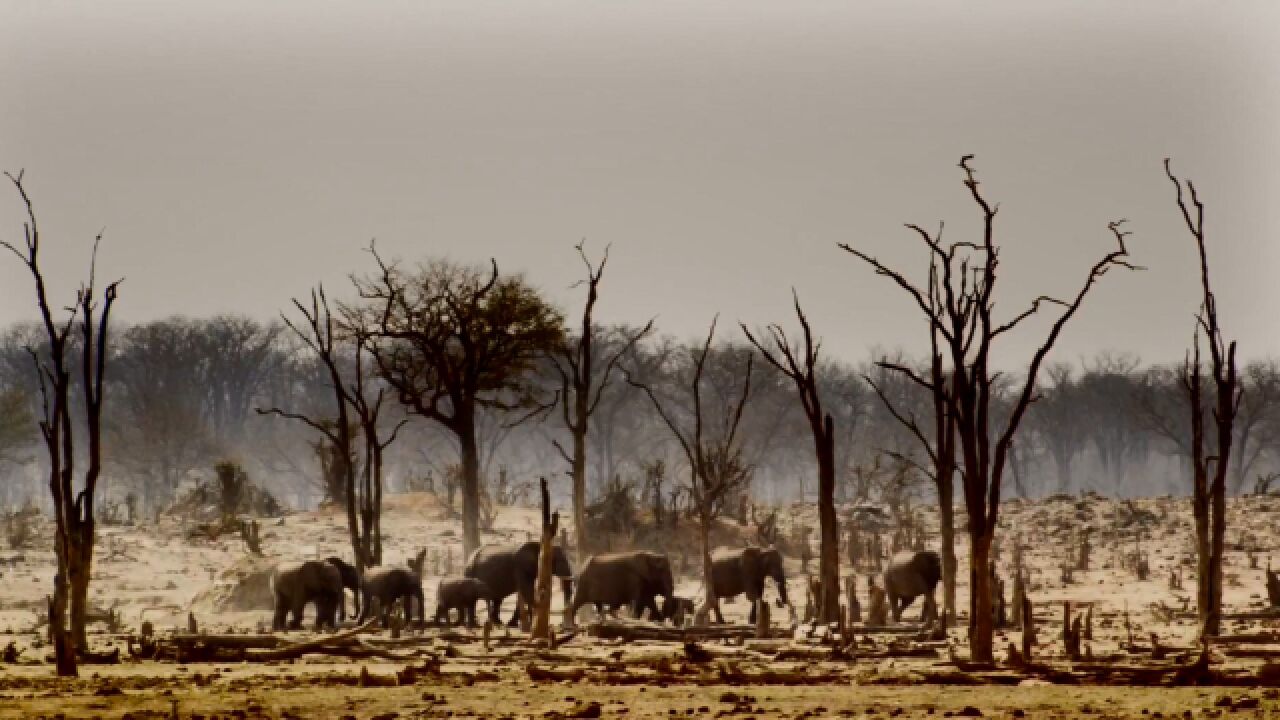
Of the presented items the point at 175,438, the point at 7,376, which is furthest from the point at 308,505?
the point at 175,438

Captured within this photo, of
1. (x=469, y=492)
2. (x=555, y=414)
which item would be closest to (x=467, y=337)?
(x=469, y=492)

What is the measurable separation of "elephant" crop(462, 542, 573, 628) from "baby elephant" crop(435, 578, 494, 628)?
3.07 ft

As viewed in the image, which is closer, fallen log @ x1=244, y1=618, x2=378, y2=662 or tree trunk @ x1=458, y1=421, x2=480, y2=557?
fallen log @ x1=244, y1=618, x2=378, y2=662

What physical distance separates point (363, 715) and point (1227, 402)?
1448 centimetres

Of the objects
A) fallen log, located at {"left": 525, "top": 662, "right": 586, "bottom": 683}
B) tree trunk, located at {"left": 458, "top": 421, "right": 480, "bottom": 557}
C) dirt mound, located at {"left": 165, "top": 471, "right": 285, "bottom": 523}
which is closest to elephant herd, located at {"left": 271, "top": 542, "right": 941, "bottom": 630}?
tree trunk, located at {"left": 458, "top": 421, "right": 480, "bottom": 557}

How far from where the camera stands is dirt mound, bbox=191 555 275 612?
104 feet

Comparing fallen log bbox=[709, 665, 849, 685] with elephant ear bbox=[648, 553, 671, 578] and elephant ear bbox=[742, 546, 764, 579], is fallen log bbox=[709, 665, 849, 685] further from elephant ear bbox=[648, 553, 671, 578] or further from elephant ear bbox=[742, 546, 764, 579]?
elephant ear bbox=[742, 546, 764, 579]

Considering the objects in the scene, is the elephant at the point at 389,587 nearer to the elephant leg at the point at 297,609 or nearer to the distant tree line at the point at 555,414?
the elephant leg at the point at 297,609

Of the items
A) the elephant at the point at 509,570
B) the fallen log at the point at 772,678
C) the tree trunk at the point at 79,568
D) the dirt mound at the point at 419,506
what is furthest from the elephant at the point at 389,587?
the dirt mound at the point at 419,506

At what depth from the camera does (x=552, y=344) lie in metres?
37.3

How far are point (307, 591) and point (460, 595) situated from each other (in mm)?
2420

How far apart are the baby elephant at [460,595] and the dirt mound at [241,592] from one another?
15.1 ft

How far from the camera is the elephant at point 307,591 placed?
2808cm

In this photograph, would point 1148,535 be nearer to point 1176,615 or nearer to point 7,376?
point 1176,615
